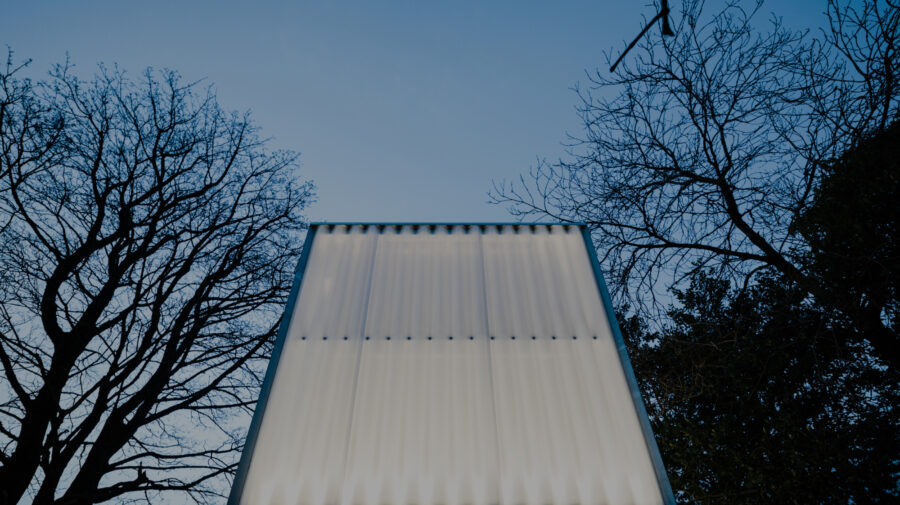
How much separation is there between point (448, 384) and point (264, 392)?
3.09 feet

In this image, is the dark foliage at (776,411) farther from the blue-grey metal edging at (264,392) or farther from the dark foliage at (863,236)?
the blue-grey metal edging at (264,392)

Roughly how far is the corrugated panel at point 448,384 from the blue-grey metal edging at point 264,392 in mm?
28

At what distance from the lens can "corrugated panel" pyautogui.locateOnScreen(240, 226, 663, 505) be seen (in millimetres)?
1857

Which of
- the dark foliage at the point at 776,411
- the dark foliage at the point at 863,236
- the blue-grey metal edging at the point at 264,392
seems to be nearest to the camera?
the blue-grey metal edging at the point at 264,392

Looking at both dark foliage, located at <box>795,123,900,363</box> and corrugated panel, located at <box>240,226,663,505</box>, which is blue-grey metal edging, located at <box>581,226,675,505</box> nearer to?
corrugated panel, located at <box>240,226,663,505</box>

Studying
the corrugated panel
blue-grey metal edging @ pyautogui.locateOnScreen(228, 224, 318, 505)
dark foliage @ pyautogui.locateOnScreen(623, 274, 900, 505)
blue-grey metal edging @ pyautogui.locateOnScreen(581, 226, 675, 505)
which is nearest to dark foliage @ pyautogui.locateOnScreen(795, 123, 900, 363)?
dark foliage @ pyautogui.locateOnScreen(623, 274, 900, 505)

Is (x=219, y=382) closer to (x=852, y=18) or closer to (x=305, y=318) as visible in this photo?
(x=305, y=318)

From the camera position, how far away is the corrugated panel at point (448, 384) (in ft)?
6.09

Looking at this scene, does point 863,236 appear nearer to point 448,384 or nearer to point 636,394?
point 636,394

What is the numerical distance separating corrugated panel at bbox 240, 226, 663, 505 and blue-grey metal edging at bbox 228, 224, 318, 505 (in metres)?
0.03

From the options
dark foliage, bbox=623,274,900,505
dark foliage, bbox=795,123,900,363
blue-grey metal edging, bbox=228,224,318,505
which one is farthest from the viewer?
dark foliage, bbox=623,274,900,505

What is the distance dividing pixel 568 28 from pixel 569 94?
6.62 feet

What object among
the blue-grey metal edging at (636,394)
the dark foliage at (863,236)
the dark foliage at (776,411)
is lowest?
the blue-grey metal edging at (636,394)

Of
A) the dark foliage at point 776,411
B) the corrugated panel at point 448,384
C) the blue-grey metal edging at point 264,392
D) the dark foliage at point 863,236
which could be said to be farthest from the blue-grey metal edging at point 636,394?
the dark foliage at point 863,236
